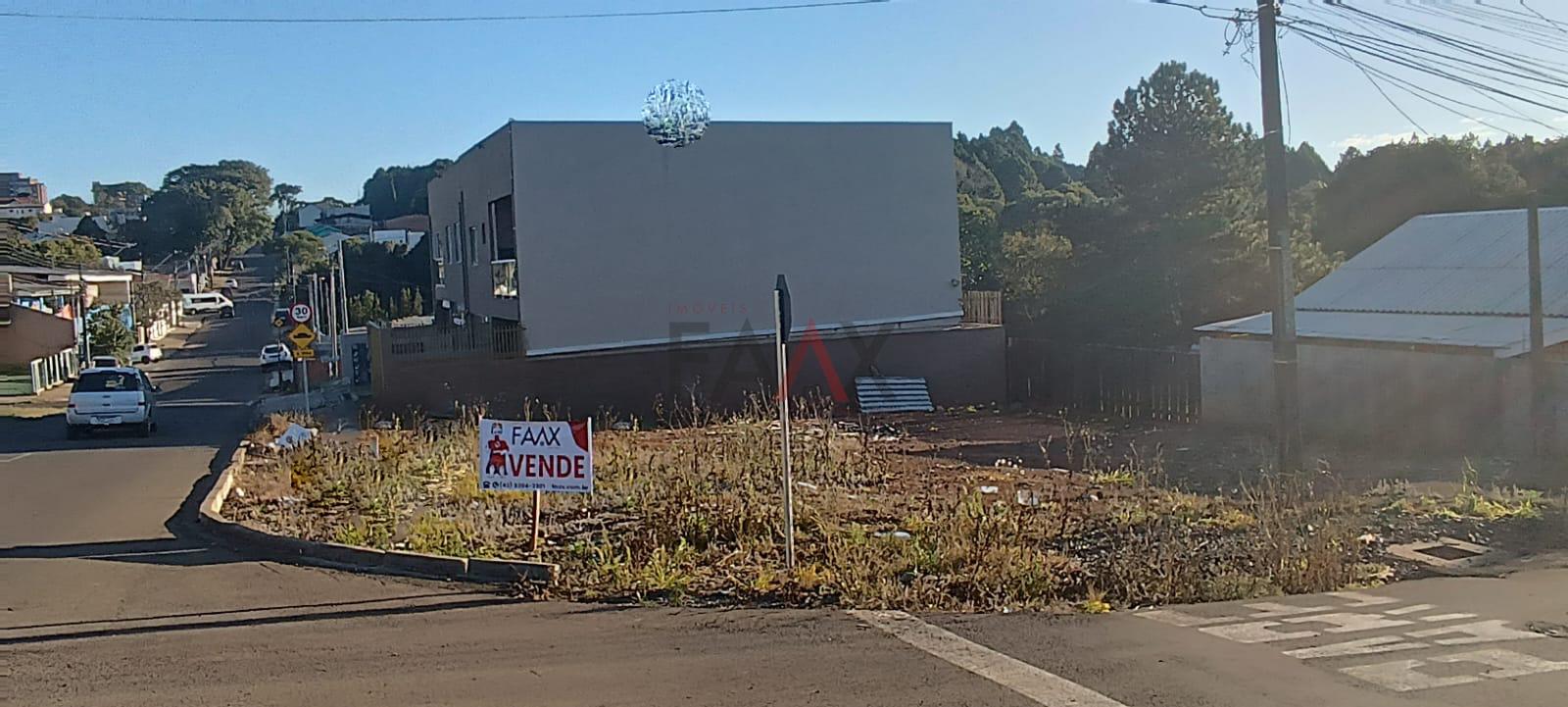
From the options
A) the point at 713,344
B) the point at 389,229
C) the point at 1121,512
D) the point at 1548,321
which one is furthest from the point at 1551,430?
the point at 389,229

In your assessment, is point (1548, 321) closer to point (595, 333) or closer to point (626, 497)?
point (626, 497)

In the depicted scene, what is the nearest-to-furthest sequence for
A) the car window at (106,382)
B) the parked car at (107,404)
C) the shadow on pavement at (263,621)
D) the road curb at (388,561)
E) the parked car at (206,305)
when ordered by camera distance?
the shadow on pavement at (263,621), the road curb at (388,561), the parked car at (107,404), the car window at (106,382), the parked car at (206,305)

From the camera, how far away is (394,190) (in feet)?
545

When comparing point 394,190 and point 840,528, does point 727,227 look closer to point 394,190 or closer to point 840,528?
point 840,528

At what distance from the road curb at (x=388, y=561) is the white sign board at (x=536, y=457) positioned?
0.68 metres

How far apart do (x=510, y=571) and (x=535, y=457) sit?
0.99m

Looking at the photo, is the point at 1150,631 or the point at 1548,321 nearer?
the point at 1150,631

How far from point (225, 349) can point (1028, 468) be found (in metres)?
68.3

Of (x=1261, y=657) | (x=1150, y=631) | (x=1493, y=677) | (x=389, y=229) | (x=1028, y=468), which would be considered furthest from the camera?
(x=389, y=229)

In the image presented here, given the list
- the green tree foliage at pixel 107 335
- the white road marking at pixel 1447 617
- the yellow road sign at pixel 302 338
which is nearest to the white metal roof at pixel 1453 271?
the white road marking at pixel 1447 617

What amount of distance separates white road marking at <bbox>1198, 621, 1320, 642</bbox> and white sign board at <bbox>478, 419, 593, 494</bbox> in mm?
5141

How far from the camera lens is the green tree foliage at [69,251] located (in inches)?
2616

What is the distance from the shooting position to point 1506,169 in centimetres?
4894

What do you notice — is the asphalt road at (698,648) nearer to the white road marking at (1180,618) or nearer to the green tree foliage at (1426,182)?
the white road marking at (1180,618)
